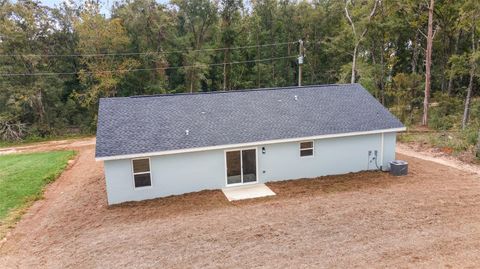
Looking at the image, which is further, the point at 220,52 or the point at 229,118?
the point at 220,52

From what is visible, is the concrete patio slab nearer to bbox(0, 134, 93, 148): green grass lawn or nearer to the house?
the house

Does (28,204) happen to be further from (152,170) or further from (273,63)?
(273,63)

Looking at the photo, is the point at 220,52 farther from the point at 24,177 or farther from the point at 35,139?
the point at 24,177

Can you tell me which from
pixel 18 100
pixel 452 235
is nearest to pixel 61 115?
pixel 18 100

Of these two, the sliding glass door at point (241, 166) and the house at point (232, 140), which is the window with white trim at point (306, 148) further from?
the sliding glass door at point (241, 166)

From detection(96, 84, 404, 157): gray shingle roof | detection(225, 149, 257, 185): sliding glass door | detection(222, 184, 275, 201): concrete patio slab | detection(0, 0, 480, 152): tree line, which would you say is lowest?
detection(222, 184, 275, 201): concrete patio slab

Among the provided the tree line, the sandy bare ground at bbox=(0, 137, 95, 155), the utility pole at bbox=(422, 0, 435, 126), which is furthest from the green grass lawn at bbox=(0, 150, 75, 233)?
the utility pole at bbox=(422, 0, 435, 126)

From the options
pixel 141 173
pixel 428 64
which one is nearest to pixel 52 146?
pixel 141 173

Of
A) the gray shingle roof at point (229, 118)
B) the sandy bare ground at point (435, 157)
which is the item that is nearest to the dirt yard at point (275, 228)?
the sandy bare ground at point (435, 157)
